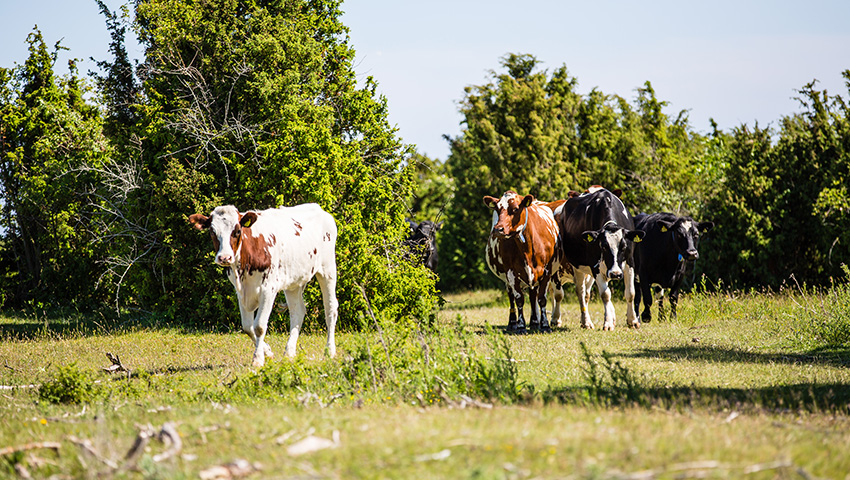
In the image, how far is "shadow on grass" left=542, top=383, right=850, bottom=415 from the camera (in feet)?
22.5

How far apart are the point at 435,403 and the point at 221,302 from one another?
913 centimetres

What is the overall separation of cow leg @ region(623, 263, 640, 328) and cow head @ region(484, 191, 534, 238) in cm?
214

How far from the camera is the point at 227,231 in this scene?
32.3ft

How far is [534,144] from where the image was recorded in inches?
1006

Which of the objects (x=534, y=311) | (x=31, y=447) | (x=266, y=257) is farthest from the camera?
(x=534, y=311)

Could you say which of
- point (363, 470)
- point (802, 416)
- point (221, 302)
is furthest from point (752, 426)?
point (221, 302)

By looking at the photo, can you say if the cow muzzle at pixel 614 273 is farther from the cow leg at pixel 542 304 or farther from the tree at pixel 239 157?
the tree at pixel 239 157

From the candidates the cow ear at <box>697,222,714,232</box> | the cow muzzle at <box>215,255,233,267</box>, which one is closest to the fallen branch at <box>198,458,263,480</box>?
the cow muzzle at <box>215,255,233,267</box>

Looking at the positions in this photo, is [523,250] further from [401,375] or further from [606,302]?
[401,375]

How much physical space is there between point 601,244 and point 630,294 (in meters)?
1.17

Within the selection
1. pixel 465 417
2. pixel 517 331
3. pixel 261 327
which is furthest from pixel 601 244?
pixel 465 417

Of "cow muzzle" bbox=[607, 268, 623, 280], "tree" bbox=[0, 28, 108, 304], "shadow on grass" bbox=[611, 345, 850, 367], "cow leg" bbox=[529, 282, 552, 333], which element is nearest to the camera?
"shadow on grass" bbox=[611, 345, 850, 367]

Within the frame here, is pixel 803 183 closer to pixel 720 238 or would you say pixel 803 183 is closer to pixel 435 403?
pixel 720 238

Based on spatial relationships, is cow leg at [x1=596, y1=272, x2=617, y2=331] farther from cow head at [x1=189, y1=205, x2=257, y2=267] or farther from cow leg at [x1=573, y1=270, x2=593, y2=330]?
cow head at [x1=189, y1=205, x2=257, y2=267]
